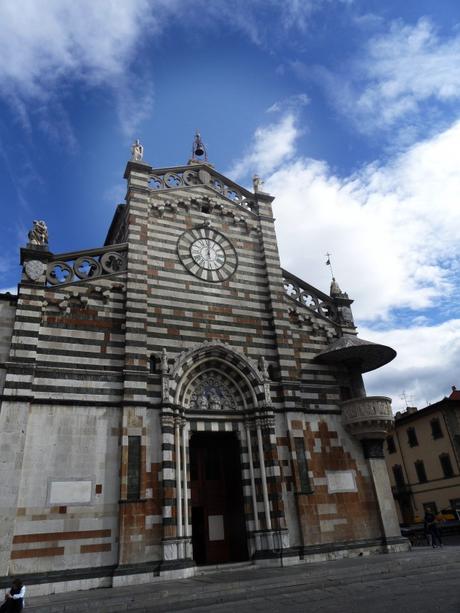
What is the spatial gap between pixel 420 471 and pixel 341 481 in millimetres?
20207

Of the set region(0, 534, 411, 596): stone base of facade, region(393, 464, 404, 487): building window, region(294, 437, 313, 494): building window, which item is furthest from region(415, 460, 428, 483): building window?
region(294, 437, 313, 494): building window

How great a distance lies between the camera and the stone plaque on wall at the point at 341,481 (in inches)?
636

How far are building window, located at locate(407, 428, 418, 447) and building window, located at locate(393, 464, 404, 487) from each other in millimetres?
2453

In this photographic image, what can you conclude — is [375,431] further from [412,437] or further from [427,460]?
[412,437]

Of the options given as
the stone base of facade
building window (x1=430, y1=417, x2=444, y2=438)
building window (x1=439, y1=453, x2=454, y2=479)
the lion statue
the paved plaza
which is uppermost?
the lion statue

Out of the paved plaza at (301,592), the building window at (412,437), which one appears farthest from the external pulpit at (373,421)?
the building window at (412,437)

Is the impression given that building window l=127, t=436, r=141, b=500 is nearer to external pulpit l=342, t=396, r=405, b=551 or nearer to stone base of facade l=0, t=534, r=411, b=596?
stone base of facade l=0, t=534, r=411, b=596

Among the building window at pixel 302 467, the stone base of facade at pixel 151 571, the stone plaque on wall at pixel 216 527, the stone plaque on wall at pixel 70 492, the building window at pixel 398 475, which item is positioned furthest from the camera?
the building window at pixel 398 475

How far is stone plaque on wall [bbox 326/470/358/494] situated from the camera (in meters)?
16.2

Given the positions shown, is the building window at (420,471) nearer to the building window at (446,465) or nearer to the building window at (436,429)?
the building window at (446,465)

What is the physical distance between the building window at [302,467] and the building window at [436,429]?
1920cm

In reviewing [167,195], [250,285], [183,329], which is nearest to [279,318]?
[250,285]

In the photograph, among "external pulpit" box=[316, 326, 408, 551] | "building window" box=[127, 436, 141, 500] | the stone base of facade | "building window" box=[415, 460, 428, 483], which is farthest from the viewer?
"building window" box=[415, 460, 428, 483]

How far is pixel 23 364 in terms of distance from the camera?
13641mm
